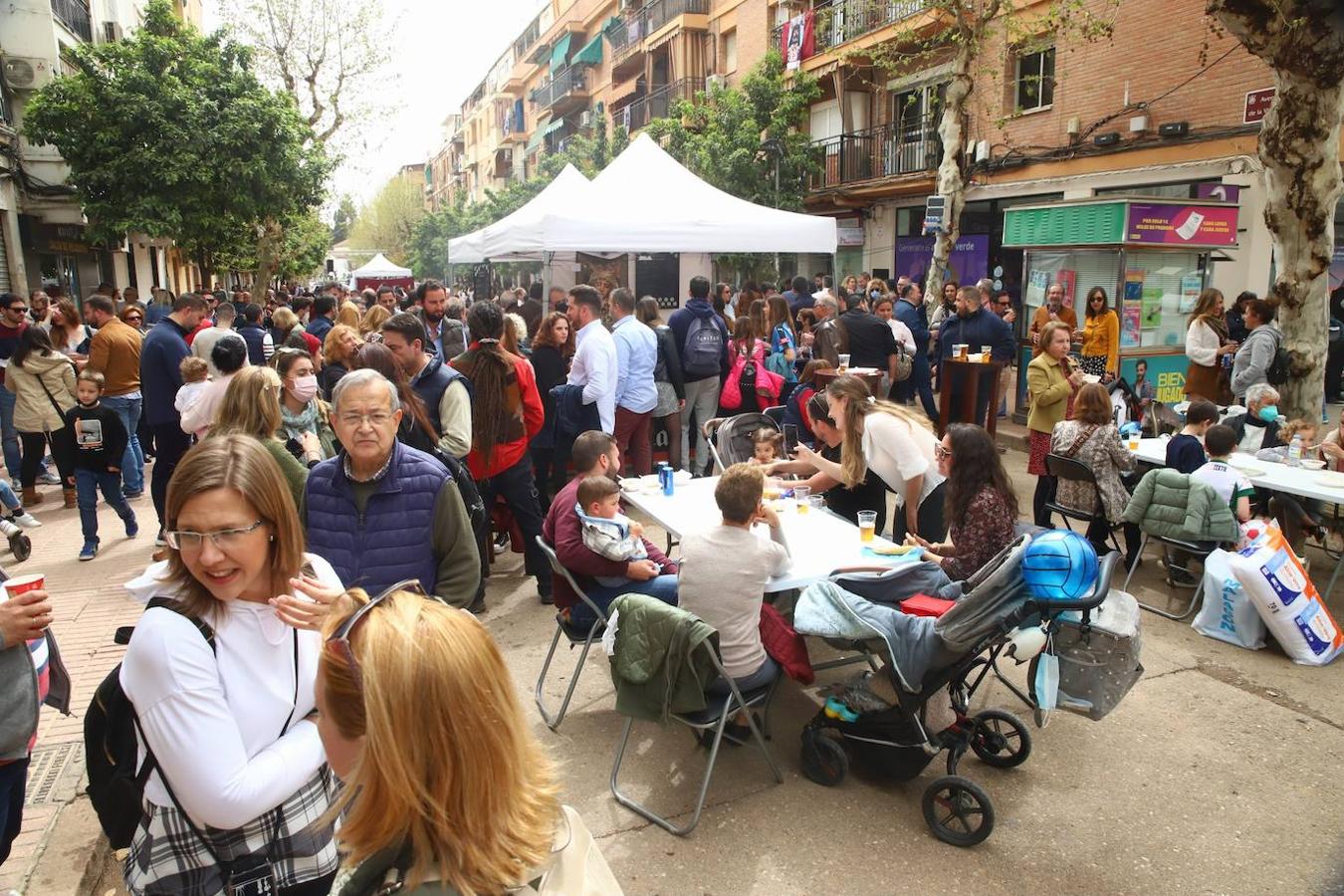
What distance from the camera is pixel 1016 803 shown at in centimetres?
341

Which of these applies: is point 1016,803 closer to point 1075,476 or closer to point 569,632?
point 569,632

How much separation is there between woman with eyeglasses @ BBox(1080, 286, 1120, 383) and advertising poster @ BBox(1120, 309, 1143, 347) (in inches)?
13.1

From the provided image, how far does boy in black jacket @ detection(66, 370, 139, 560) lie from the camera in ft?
20.5

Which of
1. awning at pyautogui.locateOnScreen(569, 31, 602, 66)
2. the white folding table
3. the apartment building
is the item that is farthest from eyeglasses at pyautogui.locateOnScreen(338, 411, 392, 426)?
awning at pyautogui.locateOnScreen(569, 31, 602, 66)

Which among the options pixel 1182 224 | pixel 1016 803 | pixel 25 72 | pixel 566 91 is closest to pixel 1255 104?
pixel 1182 224

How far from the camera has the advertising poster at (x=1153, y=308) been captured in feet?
32.2

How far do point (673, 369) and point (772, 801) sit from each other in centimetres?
476

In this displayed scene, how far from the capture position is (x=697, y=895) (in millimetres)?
2947

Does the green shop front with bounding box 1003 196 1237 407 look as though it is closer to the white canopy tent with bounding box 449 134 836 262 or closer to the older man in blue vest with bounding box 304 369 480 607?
the white canopy tent with bounding box 449 134 836 262

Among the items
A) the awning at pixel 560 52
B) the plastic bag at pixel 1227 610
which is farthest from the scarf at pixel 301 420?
the awning at pixel 560 52

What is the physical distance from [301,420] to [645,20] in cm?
2959

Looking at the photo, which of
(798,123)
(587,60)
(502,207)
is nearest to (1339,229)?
(798,123)

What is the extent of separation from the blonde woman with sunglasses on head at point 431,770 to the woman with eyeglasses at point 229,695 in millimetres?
501

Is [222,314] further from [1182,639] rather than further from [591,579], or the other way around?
[1182,639]
